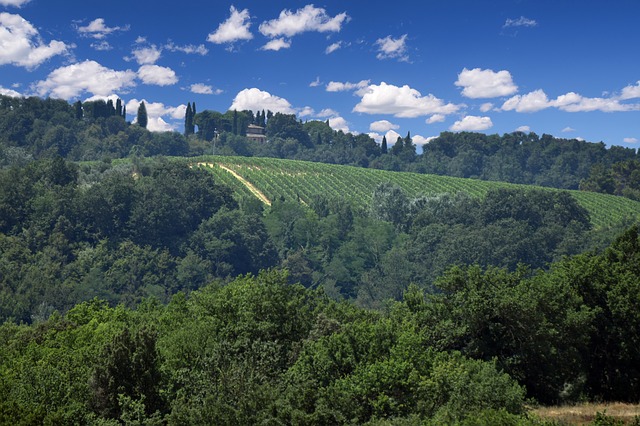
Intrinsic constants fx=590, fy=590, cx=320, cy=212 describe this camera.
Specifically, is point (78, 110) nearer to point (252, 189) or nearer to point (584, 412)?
point (252, 189)

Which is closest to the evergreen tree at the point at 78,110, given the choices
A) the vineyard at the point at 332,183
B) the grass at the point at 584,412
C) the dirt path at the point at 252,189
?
the vineyard at the point at 332,183

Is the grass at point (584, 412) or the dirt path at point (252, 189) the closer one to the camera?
the grass at point (584, 412)

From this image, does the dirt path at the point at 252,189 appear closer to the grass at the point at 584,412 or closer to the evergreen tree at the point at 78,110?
the evergreen tree at the point at 78,110

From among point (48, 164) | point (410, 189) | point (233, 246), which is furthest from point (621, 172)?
point (48, 164)

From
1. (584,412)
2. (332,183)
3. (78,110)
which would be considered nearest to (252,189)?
(332,183)

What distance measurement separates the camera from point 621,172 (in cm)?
15288

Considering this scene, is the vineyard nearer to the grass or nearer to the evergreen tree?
the evergreen tree

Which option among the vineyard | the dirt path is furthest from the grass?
the dirt path

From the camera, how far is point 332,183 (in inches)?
5502

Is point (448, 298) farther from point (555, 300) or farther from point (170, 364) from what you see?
point (170, 364)

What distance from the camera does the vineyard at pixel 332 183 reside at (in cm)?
12525

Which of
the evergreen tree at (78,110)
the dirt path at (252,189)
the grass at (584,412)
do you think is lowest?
the grass at (584,412)

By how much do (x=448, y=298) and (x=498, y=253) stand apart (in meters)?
68.8

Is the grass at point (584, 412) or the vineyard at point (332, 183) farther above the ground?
the vineyard at point (332, 183)
